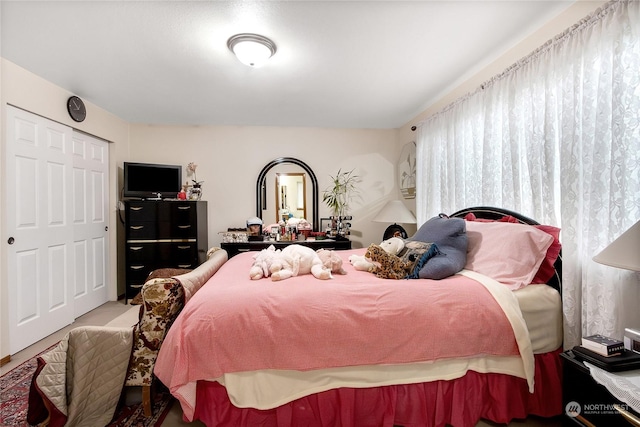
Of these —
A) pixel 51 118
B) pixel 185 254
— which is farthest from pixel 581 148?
pixel 51 118

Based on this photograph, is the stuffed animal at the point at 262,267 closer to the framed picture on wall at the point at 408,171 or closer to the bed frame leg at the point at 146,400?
the bed frame leg at the point at 146,400

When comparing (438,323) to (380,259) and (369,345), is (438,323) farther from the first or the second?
(380,259)

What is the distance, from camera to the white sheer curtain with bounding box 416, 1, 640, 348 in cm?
150

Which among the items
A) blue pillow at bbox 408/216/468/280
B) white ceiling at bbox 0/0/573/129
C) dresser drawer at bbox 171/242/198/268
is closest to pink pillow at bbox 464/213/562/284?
blue pillow at bbox 408/216/468/280

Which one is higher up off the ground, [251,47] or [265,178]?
[251,47]

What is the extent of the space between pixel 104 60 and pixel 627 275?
393 cm

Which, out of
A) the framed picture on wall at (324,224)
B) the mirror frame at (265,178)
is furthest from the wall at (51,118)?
the framed picture on wall at (324,224)

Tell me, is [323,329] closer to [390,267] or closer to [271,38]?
[390,267]

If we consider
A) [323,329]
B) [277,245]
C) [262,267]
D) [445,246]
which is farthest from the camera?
[277,245]

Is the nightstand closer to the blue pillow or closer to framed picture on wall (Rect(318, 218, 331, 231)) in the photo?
the blue pillow

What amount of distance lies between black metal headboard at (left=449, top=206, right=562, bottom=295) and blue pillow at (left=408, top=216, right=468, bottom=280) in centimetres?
40

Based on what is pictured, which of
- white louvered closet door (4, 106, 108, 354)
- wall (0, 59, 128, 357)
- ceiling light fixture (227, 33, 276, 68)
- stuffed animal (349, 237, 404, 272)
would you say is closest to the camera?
ceiling light fixture (227, 33, 276, 68)

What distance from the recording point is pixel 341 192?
15.0ft

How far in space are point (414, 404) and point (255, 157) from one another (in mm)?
3738
